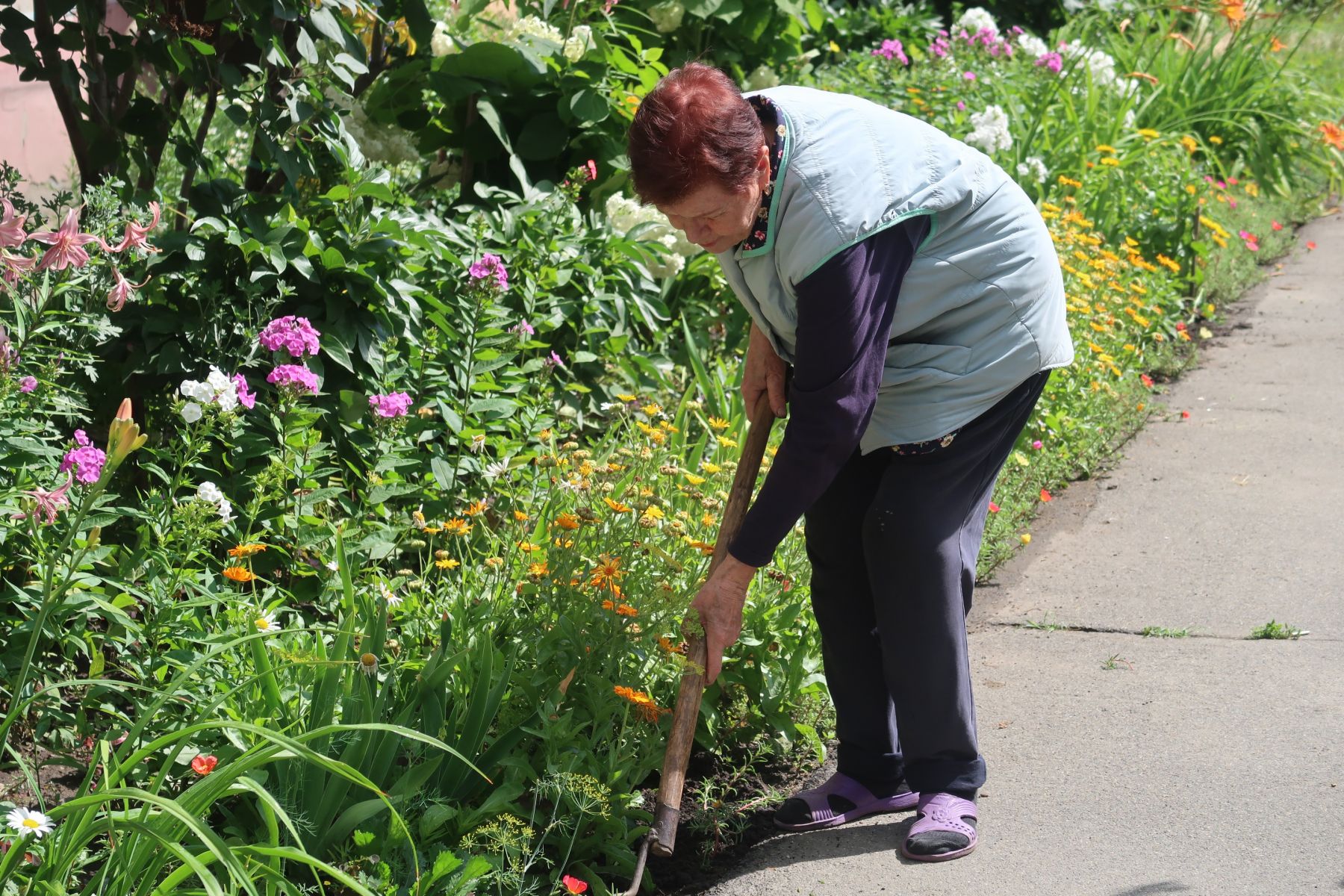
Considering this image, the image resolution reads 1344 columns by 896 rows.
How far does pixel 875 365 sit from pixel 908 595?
504 mm

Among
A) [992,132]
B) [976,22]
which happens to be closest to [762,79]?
[992,132]

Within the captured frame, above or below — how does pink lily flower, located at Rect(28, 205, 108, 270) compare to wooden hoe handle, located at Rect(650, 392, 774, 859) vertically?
above

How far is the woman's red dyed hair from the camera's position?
214 centimetres

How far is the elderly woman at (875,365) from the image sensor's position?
87.1 inches

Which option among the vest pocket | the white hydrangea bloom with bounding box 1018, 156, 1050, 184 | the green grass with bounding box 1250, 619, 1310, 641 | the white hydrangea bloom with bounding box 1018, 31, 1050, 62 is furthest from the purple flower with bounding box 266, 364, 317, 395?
the white hydrangea bloom with bounding box 1018, 31, 1050, 62

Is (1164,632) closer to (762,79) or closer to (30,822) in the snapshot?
(30,822)

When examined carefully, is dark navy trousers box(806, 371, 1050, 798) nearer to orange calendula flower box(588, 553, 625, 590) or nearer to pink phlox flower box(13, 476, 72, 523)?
orange calendula flower box(588, 553, 625, 590)

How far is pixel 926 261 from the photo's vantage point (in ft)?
7.87

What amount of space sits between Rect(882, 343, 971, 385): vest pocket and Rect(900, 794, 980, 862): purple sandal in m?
0.86

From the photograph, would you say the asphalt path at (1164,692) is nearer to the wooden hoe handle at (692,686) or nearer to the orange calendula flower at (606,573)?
the wooden hoe handle at (692,686)

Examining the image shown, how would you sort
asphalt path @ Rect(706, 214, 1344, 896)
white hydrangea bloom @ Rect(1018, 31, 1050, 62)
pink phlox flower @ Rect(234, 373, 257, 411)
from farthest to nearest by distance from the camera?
white hydrangea bloom @ Rect(1018, 31, 1050, 62)
pink phlox flower @ Rect(234, 373, 257, 411)
asphalt path @ Rect(706, 214, 1344, 896)

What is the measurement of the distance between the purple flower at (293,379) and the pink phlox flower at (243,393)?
0.06 m

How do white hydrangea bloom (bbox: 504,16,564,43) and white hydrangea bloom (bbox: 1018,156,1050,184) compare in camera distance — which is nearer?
white hydrangea bloom (bbox: 504,16,564,43)

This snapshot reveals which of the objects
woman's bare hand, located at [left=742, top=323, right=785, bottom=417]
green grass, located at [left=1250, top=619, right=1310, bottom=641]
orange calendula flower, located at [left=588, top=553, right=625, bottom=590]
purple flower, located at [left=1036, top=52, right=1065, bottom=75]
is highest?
purple flower, located at [left=1036, top=52, right=1065, bottom=75]
